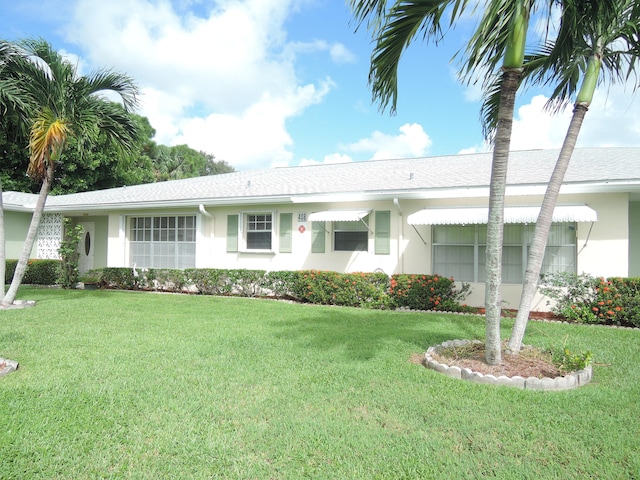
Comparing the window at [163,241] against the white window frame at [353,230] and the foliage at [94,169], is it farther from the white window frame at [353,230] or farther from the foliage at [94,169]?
the white window frame at [353,230]

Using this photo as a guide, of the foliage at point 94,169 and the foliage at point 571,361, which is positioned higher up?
the foliage at point 94,169

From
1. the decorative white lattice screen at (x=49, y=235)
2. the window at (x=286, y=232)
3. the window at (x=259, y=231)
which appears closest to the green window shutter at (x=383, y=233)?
the window at (x=286, y=232)

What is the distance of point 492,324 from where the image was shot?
6211 mm

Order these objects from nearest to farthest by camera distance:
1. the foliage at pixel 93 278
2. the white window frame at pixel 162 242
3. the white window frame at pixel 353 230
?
the white window frame at pixel 353 230 < the white window frame at pixel 162 242 < the foliage at pixel 93 278

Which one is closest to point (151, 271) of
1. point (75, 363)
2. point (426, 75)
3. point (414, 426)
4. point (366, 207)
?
point (366, 207)

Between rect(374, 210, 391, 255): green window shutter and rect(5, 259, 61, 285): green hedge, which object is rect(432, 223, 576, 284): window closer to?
rect(374, 210, 391, 255): green window shutter

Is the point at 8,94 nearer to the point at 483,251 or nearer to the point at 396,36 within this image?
the point at 396,36

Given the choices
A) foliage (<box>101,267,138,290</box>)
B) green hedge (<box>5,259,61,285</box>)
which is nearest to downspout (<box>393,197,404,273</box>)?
foliage (<box>101,267,138,290</box>)

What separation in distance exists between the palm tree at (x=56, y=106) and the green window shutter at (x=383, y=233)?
325 inches

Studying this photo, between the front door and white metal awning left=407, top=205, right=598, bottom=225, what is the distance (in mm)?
16466

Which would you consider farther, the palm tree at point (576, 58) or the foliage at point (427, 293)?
the foliage at point (427, 293)

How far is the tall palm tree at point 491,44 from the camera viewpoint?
18.8ft

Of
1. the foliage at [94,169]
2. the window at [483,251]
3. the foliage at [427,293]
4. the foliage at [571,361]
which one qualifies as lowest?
A: the foliage at [571,361]

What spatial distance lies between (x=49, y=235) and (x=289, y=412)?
66.5 feet
